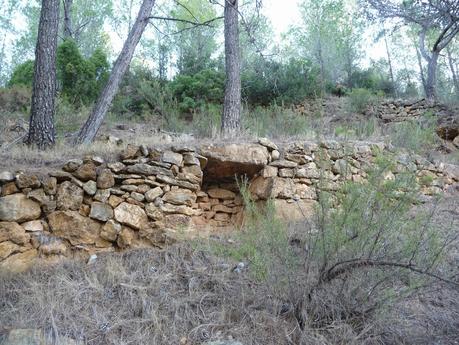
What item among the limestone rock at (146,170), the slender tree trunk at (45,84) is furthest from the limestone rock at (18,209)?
the slender tree trunk at (45,84)

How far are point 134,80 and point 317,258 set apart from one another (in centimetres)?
837

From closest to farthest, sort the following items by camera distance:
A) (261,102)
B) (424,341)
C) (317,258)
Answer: (424,341) → (317,258) → (261,102)

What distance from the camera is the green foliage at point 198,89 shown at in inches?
334

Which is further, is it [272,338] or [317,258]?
[317,258]

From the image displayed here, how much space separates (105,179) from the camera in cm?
377

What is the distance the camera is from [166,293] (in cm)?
303

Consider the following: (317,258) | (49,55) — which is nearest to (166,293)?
(317,258)

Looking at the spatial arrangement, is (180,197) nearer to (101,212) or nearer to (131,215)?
(131,215)

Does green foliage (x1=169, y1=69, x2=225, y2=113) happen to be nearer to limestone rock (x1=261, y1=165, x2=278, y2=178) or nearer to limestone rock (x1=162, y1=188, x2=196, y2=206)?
limestone rock (x1=261, y1=165, x2=278, y2=178)

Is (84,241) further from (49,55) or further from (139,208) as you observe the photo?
(49,55)

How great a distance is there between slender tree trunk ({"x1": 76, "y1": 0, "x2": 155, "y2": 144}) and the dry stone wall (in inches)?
68.4

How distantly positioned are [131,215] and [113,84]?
292cm

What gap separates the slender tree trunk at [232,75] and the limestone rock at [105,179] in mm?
2337

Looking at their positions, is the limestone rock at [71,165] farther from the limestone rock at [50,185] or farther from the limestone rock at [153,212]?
the limestone rock at [153,212]
